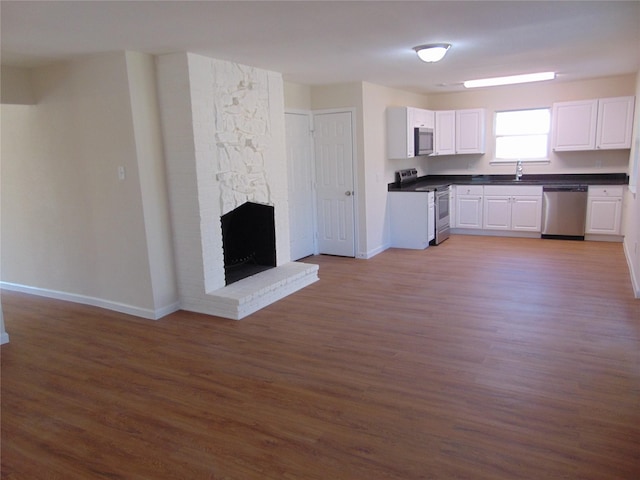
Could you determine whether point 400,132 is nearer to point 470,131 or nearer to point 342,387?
point 470,131

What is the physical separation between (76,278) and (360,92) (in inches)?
159

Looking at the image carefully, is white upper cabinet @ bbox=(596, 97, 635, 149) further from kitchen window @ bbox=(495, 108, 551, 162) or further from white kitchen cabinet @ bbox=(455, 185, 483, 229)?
white kitchen cabinet @ bbox=(455, 185, 483, 229)

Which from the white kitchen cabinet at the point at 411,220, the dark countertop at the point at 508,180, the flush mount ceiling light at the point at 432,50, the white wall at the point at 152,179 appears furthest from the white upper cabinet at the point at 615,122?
the white wall at the point at 152,179

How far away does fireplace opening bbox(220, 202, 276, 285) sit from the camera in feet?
16.8

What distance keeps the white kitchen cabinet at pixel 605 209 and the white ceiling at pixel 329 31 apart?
2171 mm

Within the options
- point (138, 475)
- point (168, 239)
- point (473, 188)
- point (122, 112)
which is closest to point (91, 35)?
point (122, 112)

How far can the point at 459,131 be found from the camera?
306 inches

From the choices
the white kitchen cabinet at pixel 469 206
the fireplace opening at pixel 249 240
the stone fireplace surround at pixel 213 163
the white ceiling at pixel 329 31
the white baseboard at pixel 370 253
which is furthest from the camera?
the white kitchen cabinet at pixel 469 206

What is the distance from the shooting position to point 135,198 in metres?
4.18

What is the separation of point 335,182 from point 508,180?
327 centimetres

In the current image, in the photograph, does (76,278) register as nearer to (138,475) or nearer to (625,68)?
(138,475)

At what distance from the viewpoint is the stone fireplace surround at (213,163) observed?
4.15 metres

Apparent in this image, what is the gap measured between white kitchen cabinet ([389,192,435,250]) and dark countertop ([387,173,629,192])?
120mm

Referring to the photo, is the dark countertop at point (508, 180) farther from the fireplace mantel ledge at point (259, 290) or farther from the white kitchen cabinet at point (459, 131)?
the fireplace mantel ledge at point (259, 290)
